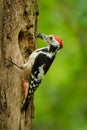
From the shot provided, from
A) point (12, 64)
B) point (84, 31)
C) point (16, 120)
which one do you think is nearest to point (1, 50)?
point (12, 64)

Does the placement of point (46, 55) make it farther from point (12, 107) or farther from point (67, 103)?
point (67, 103)

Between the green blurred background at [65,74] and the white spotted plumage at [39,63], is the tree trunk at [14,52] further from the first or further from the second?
the green blurred background at [65,74]

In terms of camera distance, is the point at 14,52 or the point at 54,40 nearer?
the point at 14,52

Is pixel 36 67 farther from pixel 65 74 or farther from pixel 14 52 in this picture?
pixel 65 74

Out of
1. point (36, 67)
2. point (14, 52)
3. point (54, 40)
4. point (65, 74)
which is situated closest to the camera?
point (14, 52)

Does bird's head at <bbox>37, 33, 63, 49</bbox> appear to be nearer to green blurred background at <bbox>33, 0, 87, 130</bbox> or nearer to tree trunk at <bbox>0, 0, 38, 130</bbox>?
tree trunk at <bbox>0, 0, 38, 130</bbox>

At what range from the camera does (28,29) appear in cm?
1217

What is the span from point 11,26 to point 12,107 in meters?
1.07

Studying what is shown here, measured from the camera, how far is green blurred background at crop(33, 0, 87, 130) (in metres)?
17.6

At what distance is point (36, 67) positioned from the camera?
483 inches

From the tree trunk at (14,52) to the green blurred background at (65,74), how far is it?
4.45 m

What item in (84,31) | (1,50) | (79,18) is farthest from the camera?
(84,31)

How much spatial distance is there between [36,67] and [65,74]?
571 cm

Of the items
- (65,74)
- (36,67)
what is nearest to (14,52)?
(36,67)
